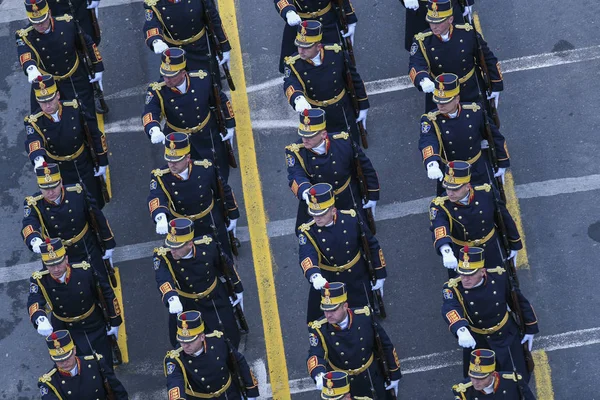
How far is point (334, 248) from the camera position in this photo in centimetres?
1933

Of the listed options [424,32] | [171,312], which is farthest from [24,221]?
[424,32]

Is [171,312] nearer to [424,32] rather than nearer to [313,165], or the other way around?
[313,165]

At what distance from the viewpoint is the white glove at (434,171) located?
Result: 19.8 meters

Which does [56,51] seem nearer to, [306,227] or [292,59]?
[292,59]

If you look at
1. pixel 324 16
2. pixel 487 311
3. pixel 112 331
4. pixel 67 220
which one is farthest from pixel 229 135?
pixel 487 311

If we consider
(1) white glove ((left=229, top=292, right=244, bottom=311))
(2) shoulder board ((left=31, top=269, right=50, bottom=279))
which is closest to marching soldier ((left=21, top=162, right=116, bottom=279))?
(2) shoulder board ((left=31, top=269, right=50, bottom=279))

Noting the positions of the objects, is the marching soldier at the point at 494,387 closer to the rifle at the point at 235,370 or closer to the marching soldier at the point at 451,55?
the rifle at the point at 235,370

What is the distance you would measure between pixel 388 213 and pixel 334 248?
2.24 metres

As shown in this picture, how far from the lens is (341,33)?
878 inches

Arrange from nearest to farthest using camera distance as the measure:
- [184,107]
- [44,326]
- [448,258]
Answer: [448,258]
[44,326]
[184,107]

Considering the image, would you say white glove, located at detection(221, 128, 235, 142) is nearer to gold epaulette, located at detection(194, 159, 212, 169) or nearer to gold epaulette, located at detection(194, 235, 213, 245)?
gold epaulette, located at detection(194, 159, 212, 169)

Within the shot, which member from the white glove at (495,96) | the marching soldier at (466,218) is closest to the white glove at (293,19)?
the white glove at (495,96)

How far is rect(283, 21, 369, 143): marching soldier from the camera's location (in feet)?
68.7

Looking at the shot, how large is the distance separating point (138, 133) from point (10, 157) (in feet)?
5.64
